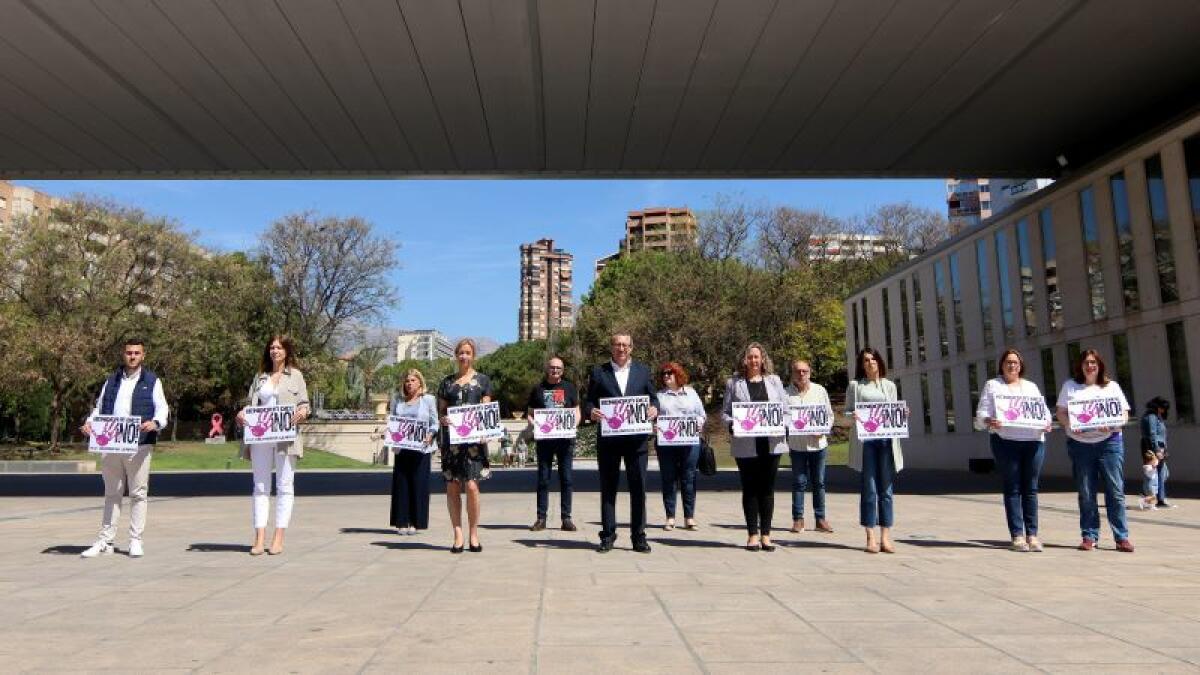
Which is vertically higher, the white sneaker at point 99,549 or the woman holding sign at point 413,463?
the woman holding sign at point 413,463

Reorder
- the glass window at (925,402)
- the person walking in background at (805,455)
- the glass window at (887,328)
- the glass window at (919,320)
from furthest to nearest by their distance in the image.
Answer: the glass window at (887,328) < the glass window at (919,320) < the glass window at (925,402) < the person walking in background at (805,455)

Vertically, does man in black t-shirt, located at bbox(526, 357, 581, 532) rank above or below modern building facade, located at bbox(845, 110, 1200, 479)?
below

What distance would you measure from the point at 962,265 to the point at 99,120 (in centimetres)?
2410

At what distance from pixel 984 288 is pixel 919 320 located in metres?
5.17

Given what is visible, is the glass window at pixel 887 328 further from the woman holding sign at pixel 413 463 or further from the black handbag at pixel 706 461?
the woman holding sign at pixel 413 463

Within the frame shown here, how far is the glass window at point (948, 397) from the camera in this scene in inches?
1131

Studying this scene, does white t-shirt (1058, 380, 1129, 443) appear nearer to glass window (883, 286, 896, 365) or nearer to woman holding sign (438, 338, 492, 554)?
woman holding sign (438, 338, 492, 554)

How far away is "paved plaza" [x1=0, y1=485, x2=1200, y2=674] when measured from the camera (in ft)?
12.8

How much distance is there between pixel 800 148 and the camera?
703 inches

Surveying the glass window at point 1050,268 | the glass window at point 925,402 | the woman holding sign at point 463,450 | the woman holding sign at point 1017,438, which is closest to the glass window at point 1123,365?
the glass window at point 1050,268

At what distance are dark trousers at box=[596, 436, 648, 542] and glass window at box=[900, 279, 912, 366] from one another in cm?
2686

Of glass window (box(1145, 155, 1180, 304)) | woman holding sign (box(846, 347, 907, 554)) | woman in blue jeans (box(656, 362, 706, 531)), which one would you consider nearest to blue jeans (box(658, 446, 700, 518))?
woman in blue jeans (box(656, 362, 706, 531))

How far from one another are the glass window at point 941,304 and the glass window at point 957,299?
55 cm

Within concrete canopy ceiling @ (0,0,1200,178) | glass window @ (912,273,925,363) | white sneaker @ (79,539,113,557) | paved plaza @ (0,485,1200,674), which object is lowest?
paved plaza @ (0,485,1200,674)
